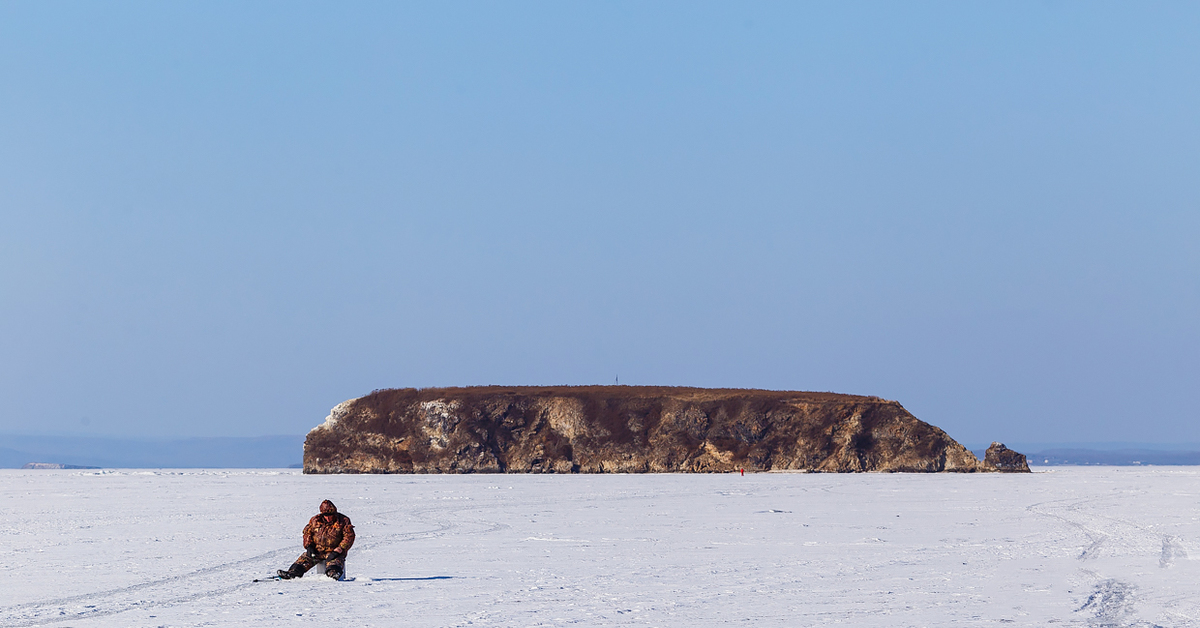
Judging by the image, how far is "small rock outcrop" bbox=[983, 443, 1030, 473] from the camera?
297 ft

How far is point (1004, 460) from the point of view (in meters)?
91.8

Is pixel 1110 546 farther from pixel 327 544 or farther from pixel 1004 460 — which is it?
pixel 1004 460

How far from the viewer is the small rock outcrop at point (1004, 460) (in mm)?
90625

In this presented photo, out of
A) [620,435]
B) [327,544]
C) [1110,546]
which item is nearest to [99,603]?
[327,544]

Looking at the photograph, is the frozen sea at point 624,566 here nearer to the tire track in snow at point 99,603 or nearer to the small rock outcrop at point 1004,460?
the tire track in snow at point 99,603

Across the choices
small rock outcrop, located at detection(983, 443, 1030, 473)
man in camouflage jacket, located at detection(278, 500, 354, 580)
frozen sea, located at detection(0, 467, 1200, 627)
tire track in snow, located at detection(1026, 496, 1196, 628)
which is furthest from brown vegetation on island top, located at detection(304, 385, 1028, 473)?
man in camouflage jacket, located at detection(278, 500, 354, 580)

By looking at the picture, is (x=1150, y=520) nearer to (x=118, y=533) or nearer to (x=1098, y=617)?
(x=1098, y=617)

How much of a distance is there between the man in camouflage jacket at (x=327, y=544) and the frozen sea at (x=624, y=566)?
28cm

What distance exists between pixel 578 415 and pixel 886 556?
79.0 metres

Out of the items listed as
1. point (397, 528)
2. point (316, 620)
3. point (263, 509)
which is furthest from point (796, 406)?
point (316, 620)

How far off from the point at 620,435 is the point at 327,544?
80.9 meters

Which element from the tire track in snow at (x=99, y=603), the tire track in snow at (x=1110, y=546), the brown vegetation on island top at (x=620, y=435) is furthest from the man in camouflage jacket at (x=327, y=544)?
the brown vegetation on island top at (x=620, y=435)

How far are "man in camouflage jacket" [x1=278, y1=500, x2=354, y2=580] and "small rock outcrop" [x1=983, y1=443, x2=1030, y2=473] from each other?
78.8 m

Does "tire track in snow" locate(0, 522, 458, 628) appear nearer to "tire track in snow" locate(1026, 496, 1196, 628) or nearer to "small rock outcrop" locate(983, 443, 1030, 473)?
"tire track in snow" locate(1026, 496, 1196, 628)
